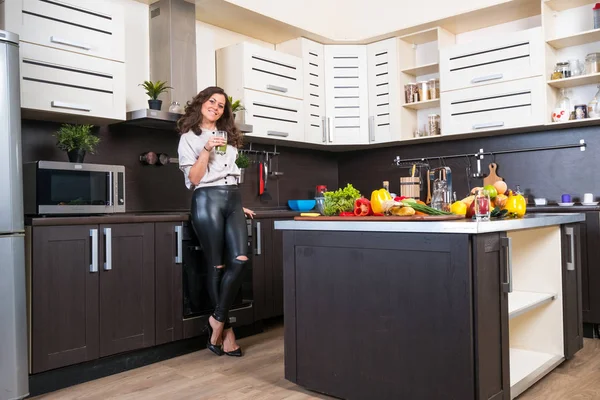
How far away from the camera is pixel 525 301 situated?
8.61 feet

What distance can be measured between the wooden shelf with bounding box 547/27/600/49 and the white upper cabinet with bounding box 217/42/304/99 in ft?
6.27

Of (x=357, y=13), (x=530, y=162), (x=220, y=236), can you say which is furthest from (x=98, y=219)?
(x=357, y=13)

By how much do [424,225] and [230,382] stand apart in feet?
4.43

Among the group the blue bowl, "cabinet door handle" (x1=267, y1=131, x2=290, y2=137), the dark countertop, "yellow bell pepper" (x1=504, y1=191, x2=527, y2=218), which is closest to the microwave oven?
the dark countertop

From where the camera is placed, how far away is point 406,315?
2.15 meters

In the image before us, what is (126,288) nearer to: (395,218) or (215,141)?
(215,141)

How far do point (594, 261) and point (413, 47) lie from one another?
91.2 inches

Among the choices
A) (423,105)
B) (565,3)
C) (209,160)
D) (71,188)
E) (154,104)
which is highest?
(565,3)

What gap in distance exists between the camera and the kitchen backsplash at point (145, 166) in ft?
10.8

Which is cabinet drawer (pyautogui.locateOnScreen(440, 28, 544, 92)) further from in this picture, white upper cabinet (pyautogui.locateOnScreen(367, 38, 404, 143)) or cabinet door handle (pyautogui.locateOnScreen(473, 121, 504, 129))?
white upper cabinet (pyautogui.locateOnScreen(367, 38, 404, 143))

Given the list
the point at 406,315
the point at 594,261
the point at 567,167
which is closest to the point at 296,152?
the point at 567,167

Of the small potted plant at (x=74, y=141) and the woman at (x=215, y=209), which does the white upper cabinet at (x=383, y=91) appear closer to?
the woman at (x=215, y=209)

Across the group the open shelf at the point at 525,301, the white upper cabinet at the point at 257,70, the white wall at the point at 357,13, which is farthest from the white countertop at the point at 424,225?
the white wall at the point at 357,13

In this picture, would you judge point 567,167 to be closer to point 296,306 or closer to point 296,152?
point 296,152
